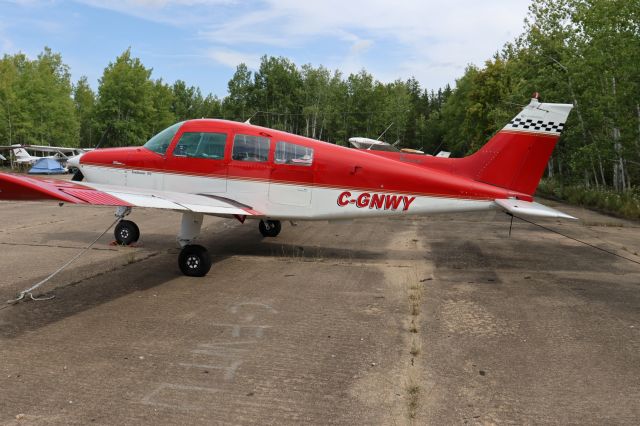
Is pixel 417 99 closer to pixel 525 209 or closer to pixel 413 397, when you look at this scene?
pixel 525 209

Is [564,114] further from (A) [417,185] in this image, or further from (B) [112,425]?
(B) [112,425]

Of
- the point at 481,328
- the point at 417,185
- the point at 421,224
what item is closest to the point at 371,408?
the point at 481,328

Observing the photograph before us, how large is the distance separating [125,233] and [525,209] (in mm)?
7668

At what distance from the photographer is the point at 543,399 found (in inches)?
146

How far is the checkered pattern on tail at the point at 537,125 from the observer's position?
8.61 meters

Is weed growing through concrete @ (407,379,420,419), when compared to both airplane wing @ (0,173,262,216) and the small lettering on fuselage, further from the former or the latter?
the small lettering on fuselage

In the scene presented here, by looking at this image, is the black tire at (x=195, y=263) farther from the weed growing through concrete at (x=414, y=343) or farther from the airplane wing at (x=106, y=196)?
the weed growing through concrete at (x=414, y=343)

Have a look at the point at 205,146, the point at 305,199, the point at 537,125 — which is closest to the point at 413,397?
the point at 305,199

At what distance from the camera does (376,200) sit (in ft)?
27.9

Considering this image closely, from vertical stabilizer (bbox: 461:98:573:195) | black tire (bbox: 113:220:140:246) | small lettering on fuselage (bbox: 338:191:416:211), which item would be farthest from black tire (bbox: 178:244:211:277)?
vertical stabilizer (bbox: 461:98:573:195)

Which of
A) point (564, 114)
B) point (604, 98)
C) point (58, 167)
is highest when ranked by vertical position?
point (604, 98)

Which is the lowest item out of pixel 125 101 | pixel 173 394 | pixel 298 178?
pixel 173 394

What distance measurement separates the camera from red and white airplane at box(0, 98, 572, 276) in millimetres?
8484

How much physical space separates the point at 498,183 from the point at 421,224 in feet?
19.6
